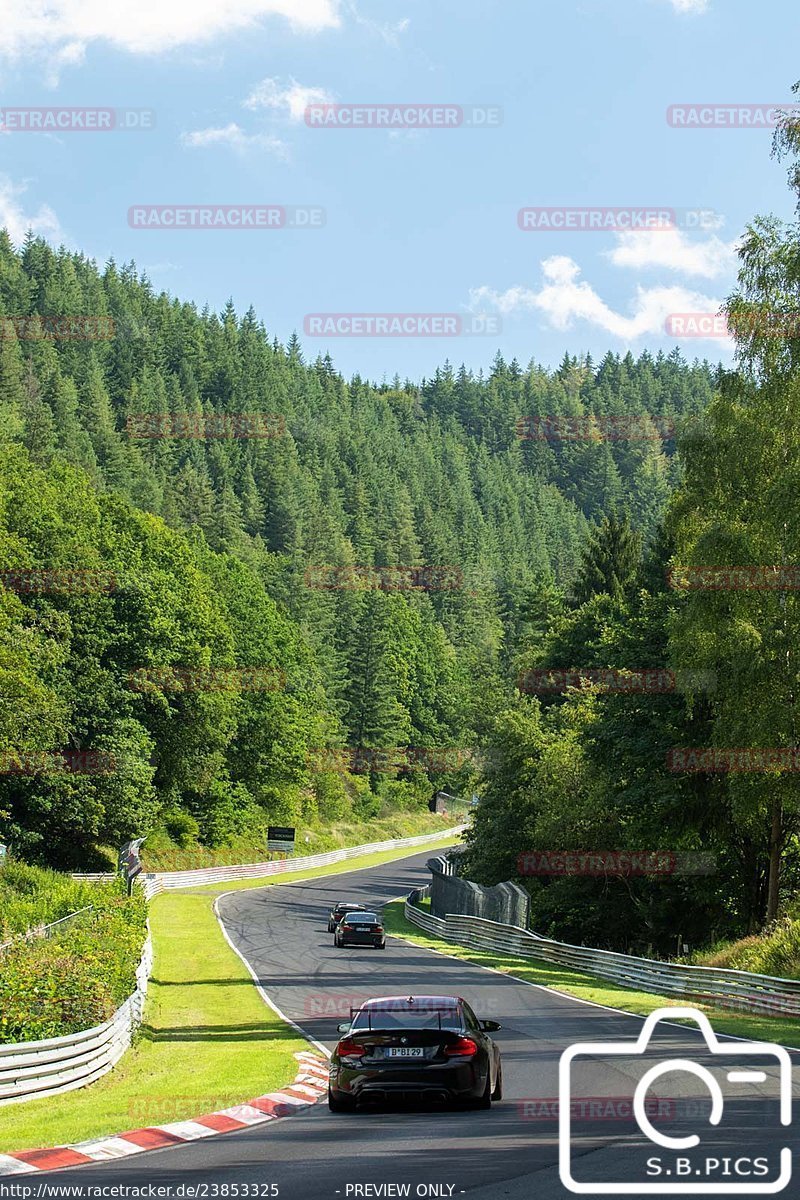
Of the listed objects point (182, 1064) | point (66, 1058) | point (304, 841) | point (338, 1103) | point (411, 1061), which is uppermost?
point (411, 1061)

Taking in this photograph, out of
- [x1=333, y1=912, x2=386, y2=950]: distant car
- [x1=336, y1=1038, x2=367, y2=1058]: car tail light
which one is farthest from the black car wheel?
[x1=333, y1=912, x2=386, y2=950]: distant car

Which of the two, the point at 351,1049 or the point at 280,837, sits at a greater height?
the point at 351,1049

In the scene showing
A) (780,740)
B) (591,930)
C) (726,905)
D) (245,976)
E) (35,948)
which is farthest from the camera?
(591,930)

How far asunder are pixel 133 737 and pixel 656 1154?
63.3 m

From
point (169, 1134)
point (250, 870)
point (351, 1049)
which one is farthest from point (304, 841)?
point (169, 1134)

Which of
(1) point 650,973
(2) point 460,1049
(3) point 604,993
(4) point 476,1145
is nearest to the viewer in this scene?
(4) point 476,1145

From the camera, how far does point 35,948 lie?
24.8 m

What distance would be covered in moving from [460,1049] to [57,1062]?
6566 millimetres

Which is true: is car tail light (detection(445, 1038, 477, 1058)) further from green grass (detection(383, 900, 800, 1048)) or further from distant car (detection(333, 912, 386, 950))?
distant car (detection(333, 912, 386, 950))

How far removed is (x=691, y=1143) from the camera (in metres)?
11.4

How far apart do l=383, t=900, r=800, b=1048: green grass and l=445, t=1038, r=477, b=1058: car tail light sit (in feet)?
31.5

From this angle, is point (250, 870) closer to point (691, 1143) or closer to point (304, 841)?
point (304, 841)

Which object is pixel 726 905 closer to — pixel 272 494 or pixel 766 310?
pixel 766 310

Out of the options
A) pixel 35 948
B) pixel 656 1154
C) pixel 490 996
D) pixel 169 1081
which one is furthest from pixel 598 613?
pixel 656 1154
